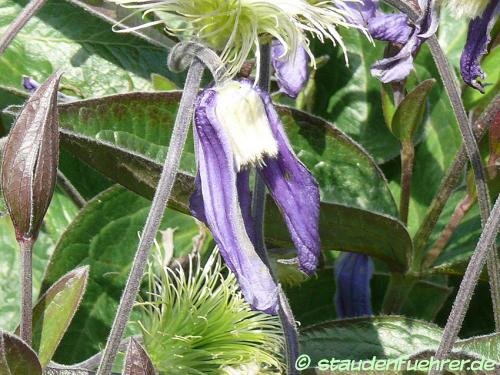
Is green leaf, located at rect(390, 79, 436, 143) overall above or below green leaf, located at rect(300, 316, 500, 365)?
above

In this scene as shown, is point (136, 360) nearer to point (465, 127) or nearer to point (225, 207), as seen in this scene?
point (225, 207)

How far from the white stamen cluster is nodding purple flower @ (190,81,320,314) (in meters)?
0.28

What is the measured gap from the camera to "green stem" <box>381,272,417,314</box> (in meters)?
1.29

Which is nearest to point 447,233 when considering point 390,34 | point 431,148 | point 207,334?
point 431,148

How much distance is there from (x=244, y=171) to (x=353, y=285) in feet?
1.46

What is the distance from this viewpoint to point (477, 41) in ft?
3.24

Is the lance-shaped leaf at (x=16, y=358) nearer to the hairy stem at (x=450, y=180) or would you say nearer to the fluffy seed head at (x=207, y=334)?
the fluffy seed head at (x=207, y=334)

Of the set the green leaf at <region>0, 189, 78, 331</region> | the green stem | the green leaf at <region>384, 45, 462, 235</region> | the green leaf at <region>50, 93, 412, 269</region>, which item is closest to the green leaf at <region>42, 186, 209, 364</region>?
the green leaf at <region>0, 189, 78, 331</region>

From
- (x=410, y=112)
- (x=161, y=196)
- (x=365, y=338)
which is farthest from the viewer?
(x=410, y=112)

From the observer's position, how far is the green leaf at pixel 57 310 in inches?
37.1

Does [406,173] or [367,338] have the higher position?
[406,173]

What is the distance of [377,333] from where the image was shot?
109cm

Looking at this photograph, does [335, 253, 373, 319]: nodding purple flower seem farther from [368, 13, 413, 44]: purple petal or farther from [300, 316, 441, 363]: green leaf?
[368, 13, 413, 44]: purple petal

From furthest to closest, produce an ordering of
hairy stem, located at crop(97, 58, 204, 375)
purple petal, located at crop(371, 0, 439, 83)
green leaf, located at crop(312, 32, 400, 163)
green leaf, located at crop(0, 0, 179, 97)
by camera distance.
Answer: green leaf, located at crop(312, 32, 400, 163) → green leaf, located at crop(0, 0, 179, 97) → purple petal, located at crop(371, 0, 439, 83) → hairy stem, located at crop(97, 58, 204, 375)
